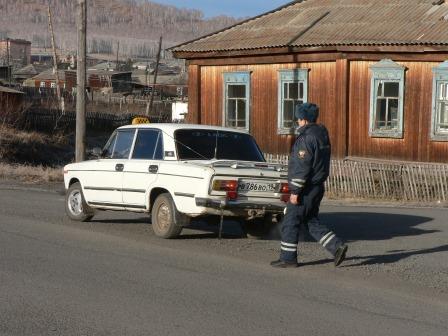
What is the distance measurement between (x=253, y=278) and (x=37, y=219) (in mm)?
5715

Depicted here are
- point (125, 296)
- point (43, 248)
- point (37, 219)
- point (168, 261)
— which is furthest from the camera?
point (37, 219)

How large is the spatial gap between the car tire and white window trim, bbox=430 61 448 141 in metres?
12.9

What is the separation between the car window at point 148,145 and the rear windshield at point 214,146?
304 mm

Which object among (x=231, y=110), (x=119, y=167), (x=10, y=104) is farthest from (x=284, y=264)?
(x=10, y=104)

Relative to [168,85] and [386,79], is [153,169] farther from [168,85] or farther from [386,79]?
[168,85]

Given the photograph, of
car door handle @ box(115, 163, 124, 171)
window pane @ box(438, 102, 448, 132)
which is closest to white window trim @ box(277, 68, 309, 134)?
window pane @ box(438, 102, 448, 132)

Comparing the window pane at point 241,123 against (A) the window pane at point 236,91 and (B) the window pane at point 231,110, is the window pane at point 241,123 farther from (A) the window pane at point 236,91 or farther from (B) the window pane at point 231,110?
(A) the window pane at point 236,91

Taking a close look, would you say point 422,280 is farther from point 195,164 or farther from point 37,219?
point 37,219

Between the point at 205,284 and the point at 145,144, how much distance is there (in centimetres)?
436

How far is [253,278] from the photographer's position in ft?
29.9

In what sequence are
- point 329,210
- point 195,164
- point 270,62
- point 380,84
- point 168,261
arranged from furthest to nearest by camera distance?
point 270,62 → point 380,84 → point 329,210 → point 195,164 → point 168,261

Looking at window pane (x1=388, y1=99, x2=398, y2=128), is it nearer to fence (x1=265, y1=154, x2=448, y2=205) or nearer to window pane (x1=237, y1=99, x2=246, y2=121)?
fence (x1=265, y1=154, x2=448, y2=205)

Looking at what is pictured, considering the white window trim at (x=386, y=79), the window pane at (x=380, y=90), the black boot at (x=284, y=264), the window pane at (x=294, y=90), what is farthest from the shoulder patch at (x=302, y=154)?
the window pane at (x=294, y=90)

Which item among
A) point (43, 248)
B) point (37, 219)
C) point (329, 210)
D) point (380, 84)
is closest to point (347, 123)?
point (380, 84)
